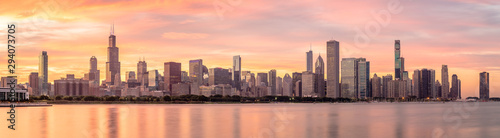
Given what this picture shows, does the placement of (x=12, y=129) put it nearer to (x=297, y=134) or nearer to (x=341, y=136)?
(x=297, y=134)

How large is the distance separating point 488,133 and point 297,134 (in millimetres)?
29315

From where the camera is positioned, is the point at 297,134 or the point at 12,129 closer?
the point at 297,134

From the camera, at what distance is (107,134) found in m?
66.2

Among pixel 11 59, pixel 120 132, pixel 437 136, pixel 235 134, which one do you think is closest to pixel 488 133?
pixel 437 136

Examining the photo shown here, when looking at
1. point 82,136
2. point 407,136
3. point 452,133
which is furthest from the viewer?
point 452,133

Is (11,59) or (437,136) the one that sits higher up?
(11,59)

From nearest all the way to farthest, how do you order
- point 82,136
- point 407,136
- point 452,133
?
1. point 82,136
2. point 407,136
3. point 452,133

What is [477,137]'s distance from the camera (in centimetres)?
6731

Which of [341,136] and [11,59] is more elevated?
[11,59]

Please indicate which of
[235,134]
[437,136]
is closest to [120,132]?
[235,134]

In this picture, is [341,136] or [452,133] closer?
[341,136]

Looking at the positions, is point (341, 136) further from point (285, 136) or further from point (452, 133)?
point (452, 133)

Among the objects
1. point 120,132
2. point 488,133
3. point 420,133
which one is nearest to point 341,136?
point 420,133

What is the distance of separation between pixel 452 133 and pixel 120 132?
47922 millimetres
